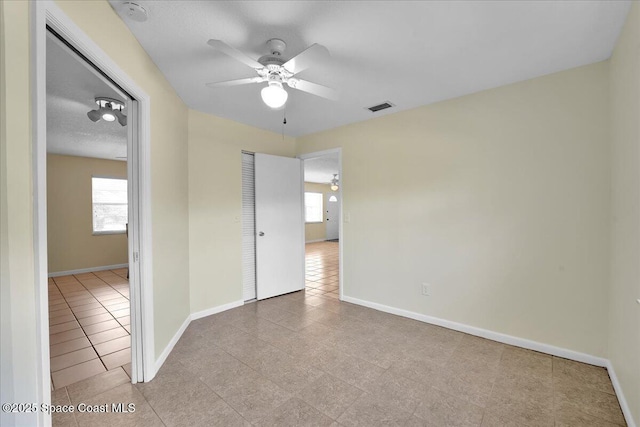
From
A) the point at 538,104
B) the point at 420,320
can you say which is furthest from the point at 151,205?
the point at 538,104

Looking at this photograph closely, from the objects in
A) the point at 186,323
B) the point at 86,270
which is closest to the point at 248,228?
the point at 186,323

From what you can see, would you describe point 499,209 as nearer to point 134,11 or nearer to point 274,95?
point 274,95

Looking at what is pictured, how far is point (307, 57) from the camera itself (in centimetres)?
164

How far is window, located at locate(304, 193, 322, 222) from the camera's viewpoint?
10102 millimetres

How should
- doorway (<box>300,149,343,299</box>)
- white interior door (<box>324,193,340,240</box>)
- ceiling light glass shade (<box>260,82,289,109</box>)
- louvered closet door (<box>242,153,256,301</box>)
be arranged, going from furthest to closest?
white interior door (<box>324,193,340,240</box>), doorway (<box>300,149,343,299</box>), louvered closet door (<box>242,153,256,301</box>), ceiling light glass shade (<box>260,82,289,109</box>)

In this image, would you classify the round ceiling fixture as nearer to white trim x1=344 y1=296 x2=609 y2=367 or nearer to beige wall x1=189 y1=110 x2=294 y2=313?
beige wall x1=189 y1=110 x2=294 y2=313

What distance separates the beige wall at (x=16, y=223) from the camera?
92cm

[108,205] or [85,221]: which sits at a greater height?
[108,205]

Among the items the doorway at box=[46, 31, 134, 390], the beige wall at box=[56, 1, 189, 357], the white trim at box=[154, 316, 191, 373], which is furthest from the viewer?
the doorway at box=[46, 31, 134, 390]

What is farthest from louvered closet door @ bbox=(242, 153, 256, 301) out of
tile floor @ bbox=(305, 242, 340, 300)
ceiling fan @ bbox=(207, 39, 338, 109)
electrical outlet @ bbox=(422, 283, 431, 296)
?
electrical outlet @ bbox=(422, 283, 431, 296)

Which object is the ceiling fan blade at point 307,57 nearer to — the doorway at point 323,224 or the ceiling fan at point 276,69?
the ceiling fan at point 276,69

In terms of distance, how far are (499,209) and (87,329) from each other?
4422 millimetres

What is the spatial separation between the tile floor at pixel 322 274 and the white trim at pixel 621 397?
2657mm

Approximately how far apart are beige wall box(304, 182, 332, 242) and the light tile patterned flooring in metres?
7.43
